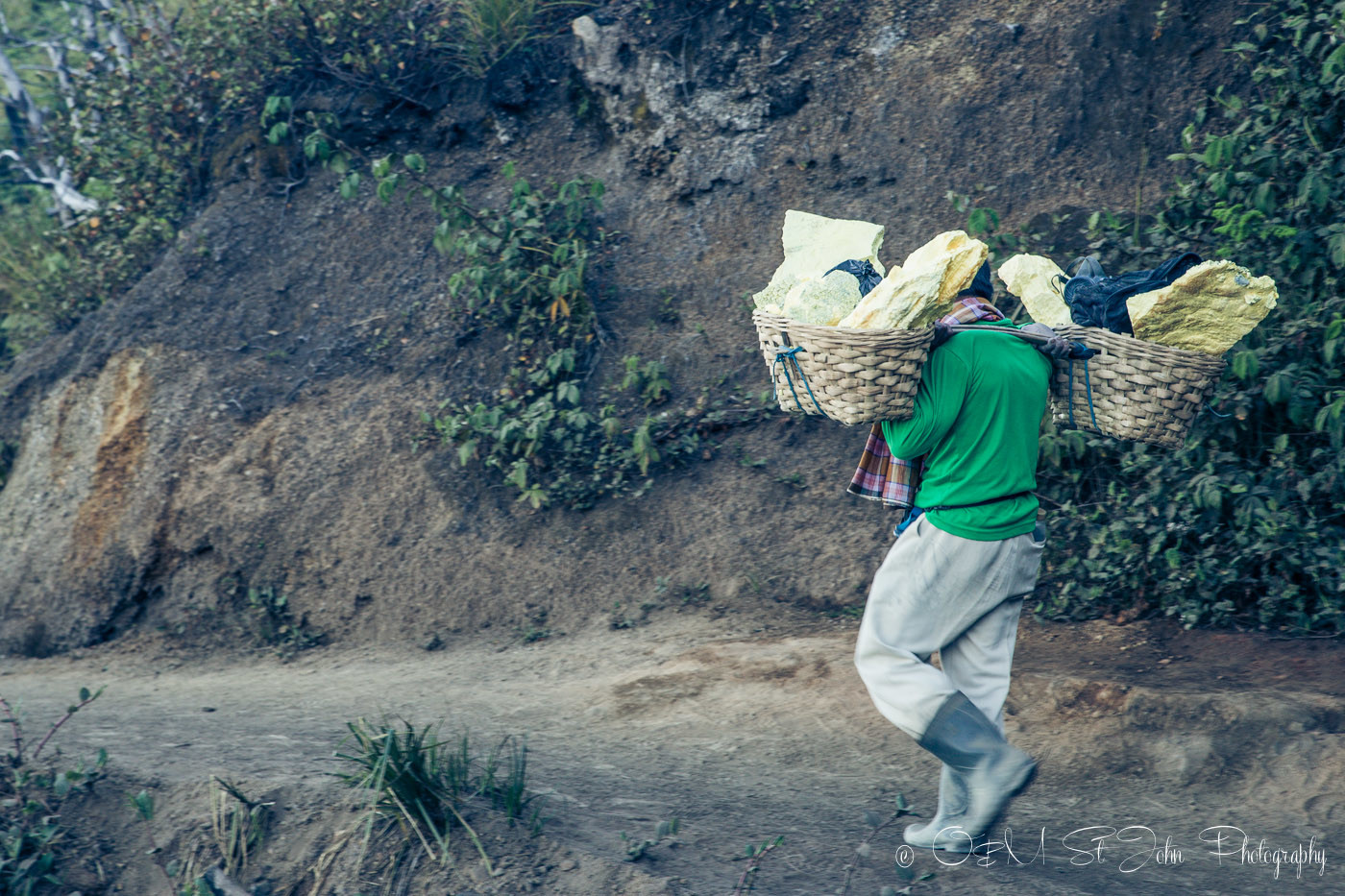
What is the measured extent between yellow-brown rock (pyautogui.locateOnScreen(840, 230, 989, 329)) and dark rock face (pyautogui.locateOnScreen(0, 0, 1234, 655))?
2.93 m

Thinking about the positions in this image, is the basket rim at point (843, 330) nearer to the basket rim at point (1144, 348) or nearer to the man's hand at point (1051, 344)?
the man's hand at point (1051, 344)

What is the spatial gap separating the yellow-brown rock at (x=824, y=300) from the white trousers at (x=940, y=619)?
657 millimetres

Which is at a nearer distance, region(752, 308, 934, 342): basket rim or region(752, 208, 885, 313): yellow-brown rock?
region(752, 308, 934, 342): basket rim

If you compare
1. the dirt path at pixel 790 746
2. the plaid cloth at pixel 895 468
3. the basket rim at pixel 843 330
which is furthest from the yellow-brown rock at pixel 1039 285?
the dirt path at pixel 790 746

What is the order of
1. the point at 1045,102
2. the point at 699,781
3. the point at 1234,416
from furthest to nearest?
the point at 1045,102, the point at 1234,416, the point at 699,781

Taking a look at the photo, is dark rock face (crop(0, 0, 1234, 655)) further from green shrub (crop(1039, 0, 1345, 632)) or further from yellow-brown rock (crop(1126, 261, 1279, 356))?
yellow-brown rock (crop(1126, 261, 1279, 356))

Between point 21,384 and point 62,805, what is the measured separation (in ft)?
16.0

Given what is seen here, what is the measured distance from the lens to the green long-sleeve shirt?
2676 millimetres

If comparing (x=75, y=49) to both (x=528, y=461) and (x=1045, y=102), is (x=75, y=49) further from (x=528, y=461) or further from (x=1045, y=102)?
(x=1045, y=102)

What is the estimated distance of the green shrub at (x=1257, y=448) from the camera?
14.1 feet

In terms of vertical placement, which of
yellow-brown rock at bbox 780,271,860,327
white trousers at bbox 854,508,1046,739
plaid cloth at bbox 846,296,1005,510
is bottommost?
white trousers at bbox 854,508,1046,739

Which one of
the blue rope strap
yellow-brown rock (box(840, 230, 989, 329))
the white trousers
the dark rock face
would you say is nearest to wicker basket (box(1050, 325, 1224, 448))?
the white trousers

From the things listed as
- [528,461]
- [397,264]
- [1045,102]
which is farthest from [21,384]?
[1045,102]

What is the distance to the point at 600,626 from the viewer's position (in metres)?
5.42
